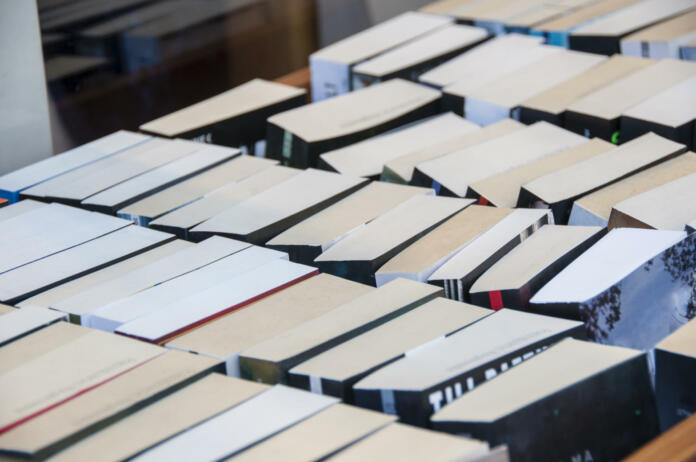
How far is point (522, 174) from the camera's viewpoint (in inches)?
69.5

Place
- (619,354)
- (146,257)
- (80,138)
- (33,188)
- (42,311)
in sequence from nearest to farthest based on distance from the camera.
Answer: (619,354)
(42,311)
(146,257)
(33,188)
(80,138)

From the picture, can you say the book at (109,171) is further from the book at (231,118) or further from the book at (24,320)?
the book at (24,320)

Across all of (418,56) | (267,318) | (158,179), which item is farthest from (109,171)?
(418,56)

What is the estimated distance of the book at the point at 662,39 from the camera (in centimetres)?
225

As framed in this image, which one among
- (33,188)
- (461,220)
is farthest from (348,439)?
(33,188)

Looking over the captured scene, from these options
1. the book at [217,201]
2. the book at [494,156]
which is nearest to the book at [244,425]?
the book at [217,201]

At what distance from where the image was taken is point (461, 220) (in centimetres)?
159

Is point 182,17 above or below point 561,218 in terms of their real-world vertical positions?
above

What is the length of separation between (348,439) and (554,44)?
173 cm

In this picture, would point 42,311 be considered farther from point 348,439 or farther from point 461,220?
point 461,220

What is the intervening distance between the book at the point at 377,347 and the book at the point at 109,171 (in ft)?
2.61

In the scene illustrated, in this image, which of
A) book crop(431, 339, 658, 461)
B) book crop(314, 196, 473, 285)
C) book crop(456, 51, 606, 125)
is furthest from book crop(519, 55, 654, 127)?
book crop(431, 339, 658, 461)

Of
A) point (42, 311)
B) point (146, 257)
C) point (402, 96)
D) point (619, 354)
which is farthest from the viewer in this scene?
point (402, 96)

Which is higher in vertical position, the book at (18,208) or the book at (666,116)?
→ the book at (666,116)
